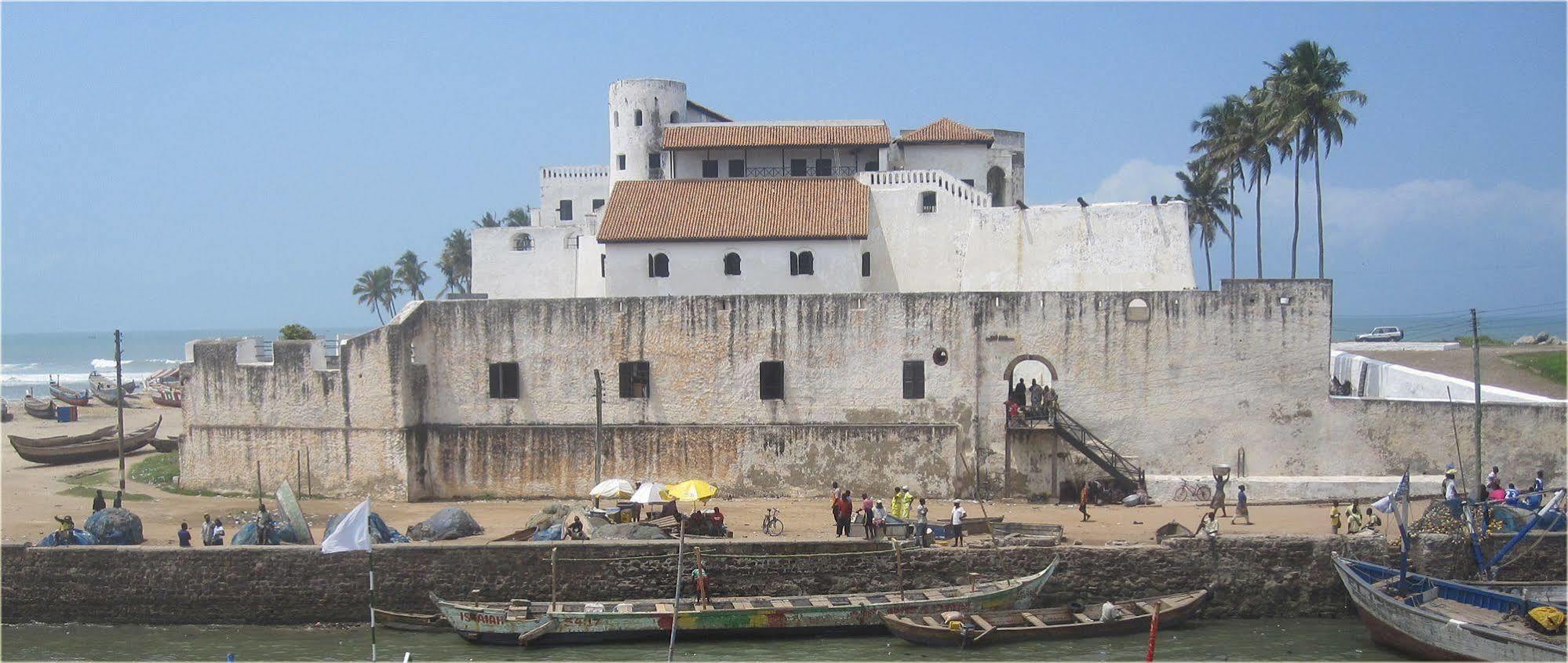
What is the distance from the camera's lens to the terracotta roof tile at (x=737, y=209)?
121ft

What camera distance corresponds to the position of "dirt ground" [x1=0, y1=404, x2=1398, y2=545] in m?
27.2

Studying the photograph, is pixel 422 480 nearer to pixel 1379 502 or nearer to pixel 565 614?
pixel 565 614

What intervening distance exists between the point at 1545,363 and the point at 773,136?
2801 centimetres

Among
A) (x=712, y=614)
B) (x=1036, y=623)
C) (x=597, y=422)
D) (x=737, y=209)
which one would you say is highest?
(x=737, y=209)

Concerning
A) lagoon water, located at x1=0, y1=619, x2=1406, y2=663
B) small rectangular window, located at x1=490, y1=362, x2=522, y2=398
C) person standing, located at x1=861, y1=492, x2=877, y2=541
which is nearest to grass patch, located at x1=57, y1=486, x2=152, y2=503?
lagoon water, located at x1=0, y1=619, x2=1406, y2=663

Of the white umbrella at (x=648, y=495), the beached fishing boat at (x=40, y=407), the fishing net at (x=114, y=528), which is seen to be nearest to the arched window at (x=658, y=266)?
the white umbrella at (x=648, y=495)

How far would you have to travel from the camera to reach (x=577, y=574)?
81.9 feet

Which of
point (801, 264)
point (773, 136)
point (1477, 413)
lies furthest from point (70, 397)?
point (1477, 413)

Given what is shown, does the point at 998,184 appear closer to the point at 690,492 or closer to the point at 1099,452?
the point at 1099,452

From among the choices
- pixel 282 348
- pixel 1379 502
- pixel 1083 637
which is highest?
pixel 282 348

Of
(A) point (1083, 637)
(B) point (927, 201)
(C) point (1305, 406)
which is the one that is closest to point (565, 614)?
(A) point (1083, 637)

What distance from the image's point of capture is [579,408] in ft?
104

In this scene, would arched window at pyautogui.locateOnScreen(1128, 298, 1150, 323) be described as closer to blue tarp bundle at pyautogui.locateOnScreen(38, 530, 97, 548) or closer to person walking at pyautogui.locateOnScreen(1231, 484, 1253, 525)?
person walking at pyautogui.locateOnScreen(1231, 484, 1253, 525)

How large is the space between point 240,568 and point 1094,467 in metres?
17.5
